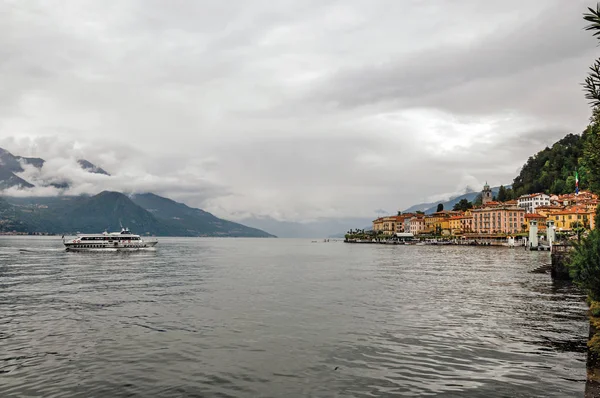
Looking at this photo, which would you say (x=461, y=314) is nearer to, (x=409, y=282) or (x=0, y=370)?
(x=409, y=282)

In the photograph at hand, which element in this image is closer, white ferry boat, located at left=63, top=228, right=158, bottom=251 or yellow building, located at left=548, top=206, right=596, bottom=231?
white ferry boat, located at left=63, top=228, right=158, bottom=251

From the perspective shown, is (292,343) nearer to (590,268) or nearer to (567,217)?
(590,268)

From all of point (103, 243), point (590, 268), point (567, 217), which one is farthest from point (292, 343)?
point (567, 217)

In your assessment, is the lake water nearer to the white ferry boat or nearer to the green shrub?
the green shrub

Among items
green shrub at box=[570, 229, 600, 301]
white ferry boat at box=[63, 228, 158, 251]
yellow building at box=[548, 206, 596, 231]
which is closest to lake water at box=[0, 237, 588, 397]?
green shrub at box=[570, 229, 600, 301]

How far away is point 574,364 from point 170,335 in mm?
21326

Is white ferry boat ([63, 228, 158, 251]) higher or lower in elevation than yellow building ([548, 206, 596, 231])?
lower

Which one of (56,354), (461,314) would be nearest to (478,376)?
(461,314)

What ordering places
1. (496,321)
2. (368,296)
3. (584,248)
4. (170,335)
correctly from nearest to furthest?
1. (584,248)
2. (170,335)
3. (496,321)
4. (368,296)

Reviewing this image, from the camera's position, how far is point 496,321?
29703mm

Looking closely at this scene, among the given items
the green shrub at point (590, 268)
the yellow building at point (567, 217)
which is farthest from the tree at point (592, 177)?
the yellow building at point (567, 217)

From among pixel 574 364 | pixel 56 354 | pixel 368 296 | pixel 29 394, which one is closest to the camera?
pixel 29 394

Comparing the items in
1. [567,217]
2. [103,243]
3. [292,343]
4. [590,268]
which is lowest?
[292,343]

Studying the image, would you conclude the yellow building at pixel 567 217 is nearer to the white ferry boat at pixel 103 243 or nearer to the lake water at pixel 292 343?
the lake water at pixel 292 343
